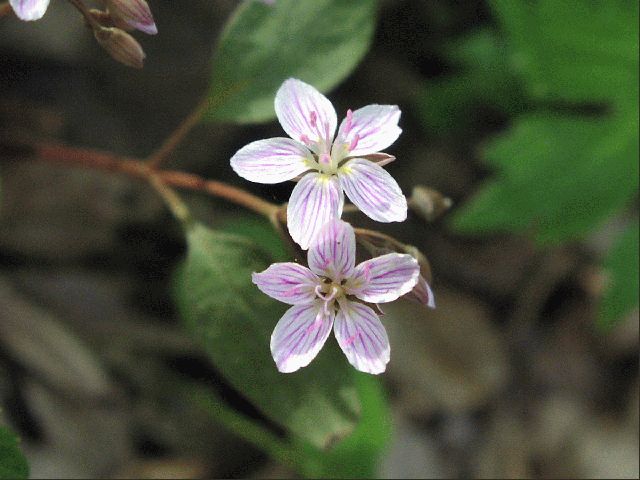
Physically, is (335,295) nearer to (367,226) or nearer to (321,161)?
(321,161)

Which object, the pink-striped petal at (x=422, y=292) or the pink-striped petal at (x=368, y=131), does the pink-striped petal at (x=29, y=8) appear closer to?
the pink-striped petal at (x=368, y=131)

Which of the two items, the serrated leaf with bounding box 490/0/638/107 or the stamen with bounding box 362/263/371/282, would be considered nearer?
the stamen with bounding box 362/263/371/282

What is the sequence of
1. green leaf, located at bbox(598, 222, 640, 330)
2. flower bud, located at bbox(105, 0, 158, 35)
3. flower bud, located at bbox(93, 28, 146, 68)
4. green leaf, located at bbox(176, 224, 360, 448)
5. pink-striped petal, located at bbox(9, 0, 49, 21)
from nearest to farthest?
pink-striped petal, located at bbox(9, 0, 49, 21) < flower bud, located at bbox(105, 0, 158, 35) < flower bud, located at bbox(93, 28, 146, 68) < green leaf, located at bbox(176, 224, 360, 448) < green leaf, located at bbox(598, 222, 640, 330)

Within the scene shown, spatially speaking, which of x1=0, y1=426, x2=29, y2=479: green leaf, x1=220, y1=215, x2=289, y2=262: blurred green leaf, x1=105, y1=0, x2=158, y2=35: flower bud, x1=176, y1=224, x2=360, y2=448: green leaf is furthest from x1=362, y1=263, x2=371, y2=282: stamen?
x1=220, y1=215, x2=289, y2=262: blurred green leaf

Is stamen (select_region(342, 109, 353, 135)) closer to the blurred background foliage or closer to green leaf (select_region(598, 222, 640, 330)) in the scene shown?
the blurred background foliage

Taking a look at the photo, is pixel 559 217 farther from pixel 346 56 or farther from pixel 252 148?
pixel 252 148

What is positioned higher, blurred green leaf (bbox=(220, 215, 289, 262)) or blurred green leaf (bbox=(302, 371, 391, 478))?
blurred green leaf (bbox=(220, 215, 289, 262))
